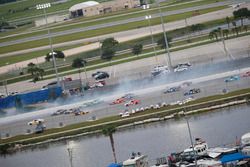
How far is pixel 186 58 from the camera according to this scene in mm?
52031

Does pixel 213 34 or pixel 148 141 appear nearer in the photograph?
pixel 148 141

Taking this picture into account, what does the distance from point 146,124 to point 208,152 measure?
29.5ft

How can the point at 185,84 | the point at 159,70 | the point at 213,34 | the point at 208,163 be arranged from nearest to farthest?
the point at 208,163, the point at 185,84, the point at 159,70, the point at 213,34

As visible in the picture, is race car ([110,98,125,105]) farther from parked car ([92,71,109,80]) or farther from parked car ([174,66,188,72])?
parked car ([92,71,109,80])

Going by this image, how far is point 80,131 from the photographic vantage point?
40.8 metres

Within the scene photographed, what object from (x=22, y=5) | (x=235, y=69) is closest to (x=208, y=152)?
(x=235, y=69)

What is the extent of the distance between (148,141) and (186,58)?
646 inches

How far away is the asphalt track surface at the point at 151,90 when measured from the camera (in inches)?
1663

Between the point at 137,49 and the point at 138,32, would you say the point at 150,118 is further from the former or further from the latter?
the point at 138,32

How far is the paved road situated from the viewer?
164 ft

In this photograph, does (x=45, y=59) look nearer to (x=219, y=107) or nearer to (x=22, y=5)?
(x=219, y=107)

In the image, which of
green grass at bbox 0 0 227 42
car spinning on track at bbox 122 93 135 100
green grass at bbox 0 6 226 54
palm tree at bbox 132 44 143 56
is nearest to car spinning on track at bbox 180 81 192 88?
car spinning on track at bbox 122 93 135 100

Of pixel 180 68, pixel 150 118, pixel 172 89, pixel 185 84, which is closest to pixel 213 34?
pixel 180 68

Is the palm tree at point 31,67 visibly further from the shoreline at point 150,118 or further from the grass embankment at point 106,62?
the shoreline at point 150,118
